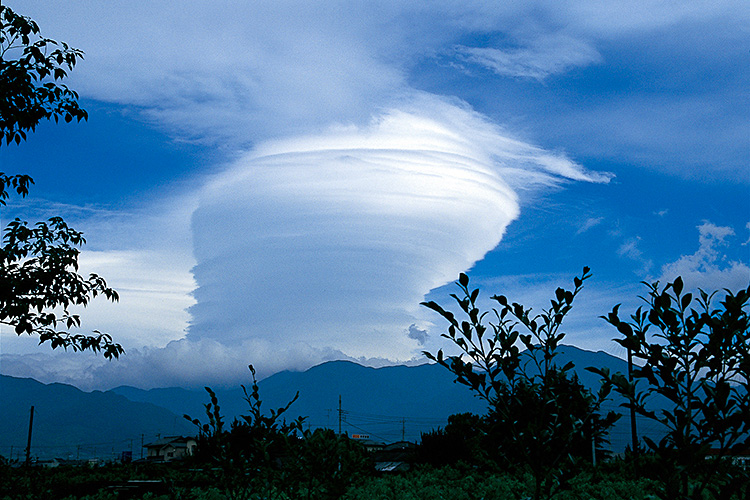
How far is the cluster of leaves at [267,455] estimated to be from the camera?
7199mm

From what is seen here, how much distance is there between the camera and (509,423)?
453 cm

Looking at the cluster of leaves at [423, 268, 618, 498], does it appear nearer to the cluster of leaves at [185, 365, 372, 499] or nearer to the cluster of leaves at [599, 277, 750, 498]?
the cluster of leaves at [599, 277, 750, 498]

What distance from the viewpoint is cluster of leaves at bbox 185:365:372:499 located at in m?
7.20

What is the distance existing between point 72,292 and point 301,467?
393 centimetres

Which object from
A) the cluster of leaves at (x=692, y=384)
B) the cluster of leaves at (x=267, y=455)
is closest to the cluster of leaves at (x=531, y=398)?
the cluster of leaves at (x=692, y=384)

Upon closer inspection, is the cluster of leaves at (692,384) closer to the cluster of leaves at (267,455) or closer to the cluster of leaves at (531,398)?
the cluster of leaves at (531,398)

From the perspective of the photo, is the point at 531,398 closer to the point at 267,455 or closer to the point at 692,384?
the point at 692,384

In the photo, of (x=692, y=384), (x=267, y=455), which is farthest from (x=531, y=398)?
(x=267, y=455)

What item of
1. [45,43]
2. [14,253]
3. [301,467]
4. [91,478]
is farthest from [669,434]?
[91,478]

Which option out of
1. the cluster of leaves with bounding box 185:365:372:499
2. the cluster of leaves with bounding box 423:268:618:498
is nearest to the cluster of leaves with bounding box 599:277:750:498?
the cluster of leaves with bounding box 423:268:618:498

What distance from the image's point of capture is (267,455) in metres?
7.57

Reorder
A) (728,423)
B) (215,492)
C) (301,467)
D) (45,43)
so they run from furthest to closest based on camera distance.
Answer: (215,492)
(301,467)
(45,43)
(728,423)

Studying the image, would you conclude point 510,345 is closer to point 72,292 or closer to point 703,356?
point 703,356

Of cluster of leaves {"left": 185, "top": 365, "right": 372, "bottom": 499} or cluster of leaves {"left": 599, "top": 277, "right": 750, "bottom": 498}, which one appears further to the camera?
cluster of leaves {"left": 185, "top": 365, "right": 372, "bottom": 499}
